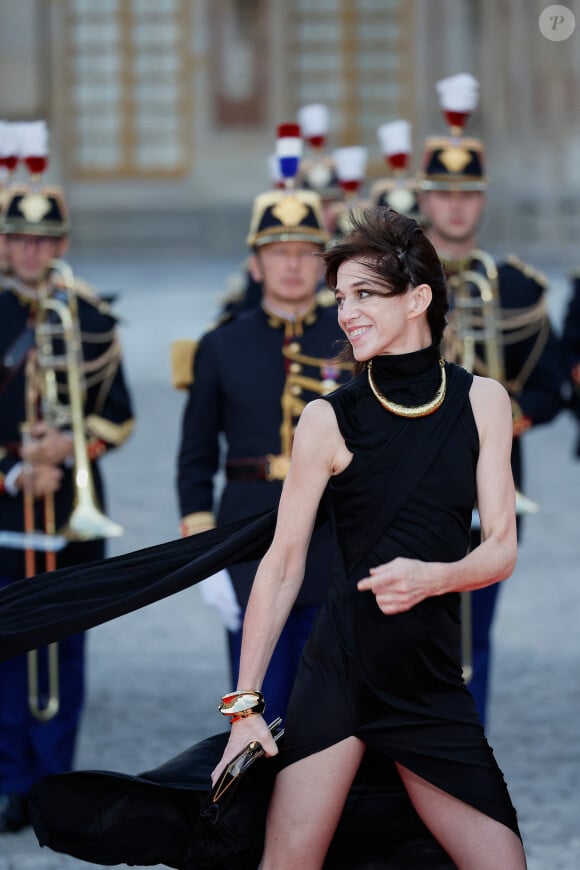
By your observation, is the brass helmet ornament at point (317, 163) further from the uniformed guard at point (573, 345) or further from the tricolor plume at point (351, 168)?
the uniformed guard at point (573, 345)

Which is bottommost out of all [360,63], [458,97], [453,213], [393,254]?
[360,63]

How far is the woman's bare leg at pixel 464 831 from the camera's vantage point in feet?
11.6

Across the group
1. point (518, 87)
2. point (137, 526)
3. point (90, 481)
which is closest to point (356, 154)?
point (90, 481)

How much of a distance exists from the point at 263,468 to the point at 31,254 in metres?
1.46

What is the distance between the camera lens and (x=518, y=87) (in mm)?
25547

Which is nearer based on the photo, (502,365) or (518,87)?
(502,365)

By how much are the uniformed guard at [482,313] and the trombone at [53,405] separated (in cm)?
127

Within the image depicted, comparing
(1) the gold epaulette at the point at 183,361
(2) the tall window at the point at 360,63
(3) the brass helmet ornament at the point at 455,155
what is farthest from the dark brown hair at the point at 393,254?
(2) the tall window at the point at 360,63

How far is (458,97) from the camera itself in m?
6.50

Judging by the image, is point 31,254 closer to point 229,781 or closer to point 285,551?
point 285,551

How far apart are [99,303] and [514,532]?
10.6ft

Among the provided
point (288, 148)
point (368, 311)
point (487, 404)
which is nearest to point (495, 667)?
point (288, 148)

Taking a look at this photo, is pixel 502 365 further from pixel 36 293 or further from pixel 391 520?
pixel 391 520

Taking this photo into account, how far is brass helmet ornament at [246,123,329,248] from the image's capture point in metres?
5.68
